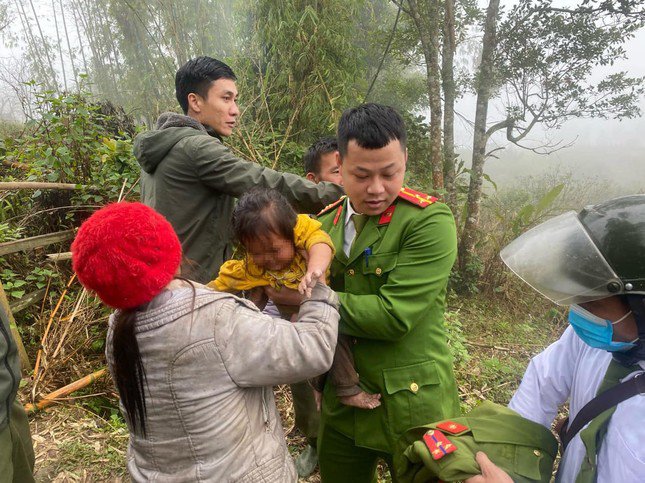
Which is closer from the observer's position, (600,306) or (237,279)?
(600,306)

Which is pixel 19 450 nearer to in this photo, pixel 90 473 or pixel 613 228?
pixel 90 473

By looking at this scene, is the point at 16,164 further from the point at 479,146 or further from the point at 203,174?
the point at 479,146

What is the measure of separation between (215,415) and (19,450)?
4.91 ft

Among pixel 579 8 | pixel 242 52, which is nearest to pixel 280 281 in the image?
pixel 242 52

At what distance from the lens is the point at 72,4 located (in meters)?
17.7

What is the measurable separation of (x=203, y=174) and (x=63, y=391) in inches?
88.7

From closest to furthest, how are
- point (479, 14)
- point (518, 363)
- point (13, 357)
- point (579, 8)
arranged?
1. point (13, 357)
2. point (518, 363)
3. point (579, 8)
4. point (479, 14)

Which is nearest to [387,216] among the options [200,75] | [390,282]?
[390,282]

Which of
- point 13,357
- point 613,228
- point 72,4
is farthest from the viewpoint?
point 72,4

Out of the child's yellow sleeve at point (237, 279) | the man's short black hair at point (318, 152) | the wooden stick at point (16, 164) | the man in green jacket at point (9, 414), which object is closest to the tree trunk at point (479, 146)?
the man's short black hair at point (318, 152)

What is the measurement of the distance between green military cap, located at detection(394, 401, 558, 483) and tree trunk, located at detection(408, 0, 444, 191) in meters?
4.89

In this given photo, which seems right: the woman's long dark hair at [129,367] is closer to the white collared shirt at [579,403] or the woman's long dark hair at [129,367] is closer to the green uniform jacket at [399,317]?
the green uniform jacket at [399,317]

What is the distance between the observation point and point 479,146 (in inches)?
257

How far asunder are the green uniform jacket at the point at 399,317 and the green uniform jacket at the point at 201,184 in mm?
651
